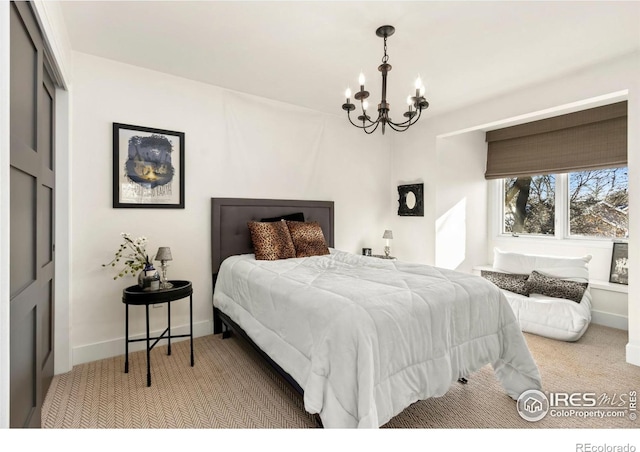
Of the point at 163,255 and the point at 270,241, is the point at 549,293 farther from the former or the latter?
the point at 163,255

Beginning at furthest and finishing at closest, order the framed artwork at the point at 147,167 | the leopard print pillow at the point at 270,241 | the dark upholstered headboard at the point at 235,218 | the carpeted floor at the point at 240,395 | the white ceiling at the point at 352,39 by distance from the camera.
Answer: the dark upholstered headboard at the point at 235,218, the leopard print pillow at the point at 270,241, the framed artwork at the point at 147,167, the white ceiling at the point at 352,39, the carpeted floor at the point at 240,395

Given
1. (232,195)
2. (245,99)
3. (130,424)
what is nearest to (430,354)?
(130,424)

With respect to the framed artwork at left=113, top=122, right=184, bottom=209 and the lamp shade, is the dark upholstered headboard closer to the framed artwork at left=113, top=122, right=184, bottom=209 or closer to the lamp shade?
the framed artwork at left=113, top=122, right=184, bottom=209

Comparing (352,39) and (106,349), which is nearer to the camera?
(352,39)

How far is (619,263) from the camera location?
346 cm

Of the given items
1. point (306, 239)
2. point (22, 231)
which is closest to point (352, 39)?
point (306, 239)

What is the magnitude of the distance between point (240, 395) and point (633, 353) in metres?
3.12

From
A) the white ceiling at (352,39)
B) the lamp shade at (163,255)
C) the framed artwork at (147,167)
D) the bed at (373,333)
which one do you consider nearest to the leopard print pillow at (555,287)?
the bed at (373,333)

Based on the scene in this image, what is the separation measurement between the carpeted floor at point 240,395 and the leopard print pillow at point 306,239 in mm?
1075

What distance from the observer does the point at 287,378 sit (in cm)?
183

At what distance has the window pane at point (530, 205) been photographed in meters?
4.21

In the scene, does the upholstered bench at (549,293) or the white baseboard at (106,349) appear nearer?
the white baseboard at (106,349)
